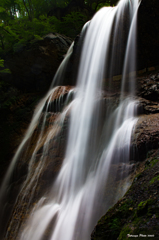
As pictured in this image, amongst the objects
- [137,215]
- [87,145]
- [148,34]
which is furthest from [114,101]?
[137,215]

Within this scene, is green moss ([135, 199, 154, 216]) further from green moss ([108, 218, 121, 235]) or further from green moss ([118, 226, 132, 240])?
green moss ([108, 218, 121, 235])

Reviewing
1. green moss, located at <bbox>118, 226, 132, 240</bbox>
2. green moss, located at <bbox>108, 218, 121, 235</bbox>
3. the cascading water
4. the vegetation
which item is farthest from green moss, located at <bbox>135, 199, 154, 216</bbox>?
the vegetation

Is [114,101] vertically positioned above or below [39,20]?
below

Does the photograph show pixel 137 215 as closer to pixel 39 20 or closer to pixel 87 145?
pixel 87 145

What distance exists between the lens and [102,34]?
9.06 meters

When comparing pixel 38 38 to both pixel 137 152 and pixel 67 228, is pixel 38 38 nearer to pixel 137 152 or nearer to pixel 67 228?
pixel 137 152

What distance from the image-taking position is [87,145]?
601cm

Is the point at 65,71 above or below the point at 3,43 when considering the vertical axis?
below

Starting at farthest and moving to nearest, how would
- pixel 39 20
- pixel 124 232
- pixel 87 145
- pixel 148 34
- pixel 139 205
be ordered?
pixel 39 20, pixel 148 34, pixel 87 145, pixel 139 205, pixel 124 232

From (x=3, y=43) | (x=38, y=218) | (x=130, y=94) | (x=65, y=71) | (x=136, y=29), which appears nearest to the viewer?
(x=38, y=218)

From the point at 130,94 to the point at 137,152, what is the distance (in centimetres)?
360

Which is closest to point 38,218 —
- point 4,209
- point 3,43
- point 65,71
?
point 4,209

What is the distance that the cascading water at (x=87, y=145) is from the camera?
4.23 meters

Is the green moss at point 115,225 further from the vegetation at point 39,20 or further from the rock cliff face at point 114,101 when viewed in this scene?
the vegetation at point 39,20
